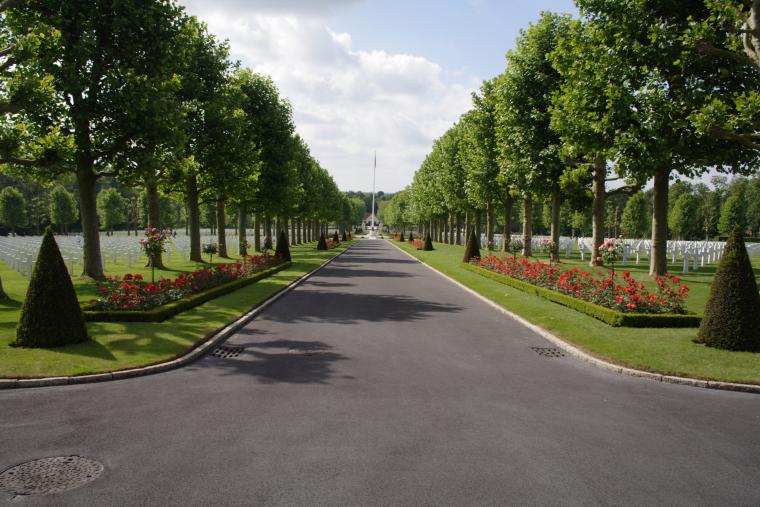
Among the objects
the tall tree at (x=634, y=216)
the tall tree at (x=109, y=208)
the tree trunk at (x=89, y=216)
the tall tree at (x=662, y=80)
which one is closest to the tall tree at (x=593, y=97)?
the tall tree at (x=662, y=80)

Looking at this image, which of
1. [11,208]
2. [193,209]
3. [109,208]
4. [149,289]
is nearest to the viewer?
[149,289]

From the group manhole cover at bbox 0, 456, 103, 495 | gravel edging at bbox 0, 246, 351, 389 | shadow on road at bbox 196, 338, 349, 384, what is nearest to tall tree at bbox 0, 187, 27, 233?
gravel edging at bbox 0, 246, 351, 389

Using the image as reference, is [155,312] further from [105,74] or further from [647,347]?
[647,347]

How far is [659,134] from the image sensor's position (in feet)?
56.9

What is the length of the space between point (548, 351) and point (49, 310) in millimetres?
10486

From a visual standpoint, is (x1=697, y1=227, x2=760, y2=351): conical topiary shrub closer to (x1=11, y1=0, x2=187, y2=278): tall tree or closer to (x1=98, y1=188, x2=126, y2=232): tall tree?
(x1=11, y1=0, x2=187, y2=278): tall tree

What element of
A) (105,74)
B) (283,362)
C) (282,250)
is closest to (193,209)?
(282,250)

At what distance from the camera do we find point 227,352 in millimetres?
10219

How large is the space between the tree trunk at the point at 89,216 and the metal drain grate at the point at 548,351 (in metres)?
16.6

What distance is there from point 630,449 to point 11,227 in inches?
4150

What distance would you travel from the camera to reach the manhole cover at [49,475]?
4.70m

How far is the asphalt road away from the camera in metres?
4.77

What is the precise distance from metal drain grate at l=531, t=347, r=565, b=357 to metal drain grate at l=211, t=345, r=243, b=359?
642 centimetres

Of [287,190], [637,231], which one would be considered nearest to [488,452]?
[287,190]
